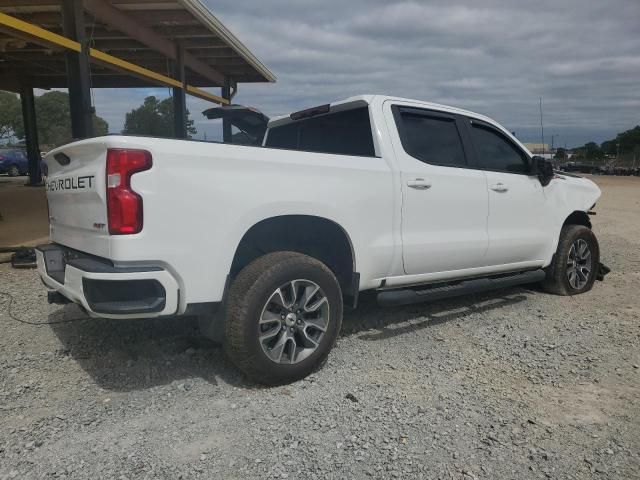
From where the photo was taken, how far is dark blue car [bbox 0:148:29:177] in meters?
28.1

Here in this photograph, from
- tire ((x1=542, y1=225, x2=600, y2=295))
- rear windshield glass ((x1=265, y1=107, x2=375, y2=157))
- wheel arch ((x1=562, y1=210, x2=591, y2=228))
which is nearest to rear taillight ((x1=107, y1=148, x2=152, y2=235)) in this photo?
rear windshield glass ((x1=265, y1=107, x2=375, y2=157))

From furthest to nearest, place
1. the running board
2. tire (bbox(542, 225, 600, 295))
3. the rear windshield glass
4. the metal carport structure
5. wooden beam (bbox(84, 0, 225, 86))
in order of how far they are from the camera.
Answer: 1. wooden beam (bbox(84, 0, 225, 86))
2. the metal carport structure
3. tire (bbox(542, 225, 600, 295))
4. the rear windshield glass
5. the running board

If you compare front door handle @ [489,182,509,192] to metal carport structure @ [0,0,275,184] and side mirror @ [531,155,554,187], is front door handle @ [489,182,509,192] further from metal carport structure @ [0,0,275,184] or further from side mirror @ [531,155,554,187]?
metal carport structure @ [0,0,275,184]

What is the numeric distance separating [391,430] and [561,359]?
1.79m

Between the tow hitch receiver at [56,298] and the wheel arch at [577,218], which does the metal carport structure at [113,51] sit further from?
the wheel arch at [577,218]

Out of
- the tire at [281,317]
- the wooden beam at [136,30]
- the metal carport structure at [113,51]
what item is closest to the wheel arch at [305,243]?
the tire at [281,317]

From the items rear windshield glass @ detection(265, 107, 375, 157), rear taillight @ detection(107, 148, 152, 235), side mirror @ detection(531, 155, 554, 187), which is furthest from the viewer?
side mirror @ detection(531, 155, 554, 187)

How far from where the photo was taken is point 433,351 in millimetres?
4102

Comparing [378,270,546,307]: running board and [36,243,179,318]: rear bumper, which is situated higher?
[36,243,179,318]: rear bumper

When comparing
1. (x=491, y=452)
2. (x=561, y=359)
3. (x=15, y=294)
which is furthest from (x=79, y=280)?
(x=561, y=359)

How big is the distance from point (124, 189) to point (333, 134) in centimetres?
227

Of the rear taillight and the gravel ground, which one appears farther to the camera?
the rear taillight

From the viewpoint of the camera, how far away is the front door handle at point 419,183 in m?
4.05

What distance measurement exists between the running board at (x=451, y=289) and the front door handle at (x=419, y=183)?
83 centimetres
